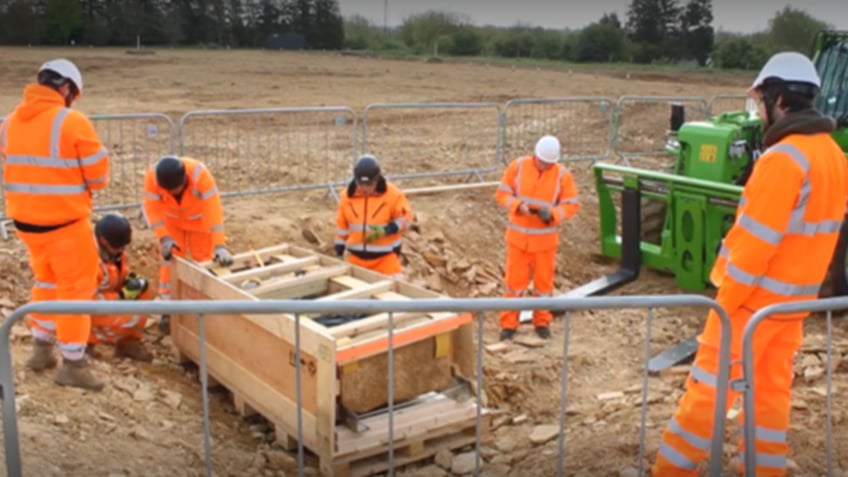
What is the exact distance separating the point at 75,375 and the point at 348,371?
2106 millimetres

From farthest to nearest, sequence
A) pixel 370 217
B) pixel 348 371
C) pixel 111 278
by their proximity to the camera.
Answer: pixel 370 217
pixel 111 278
pixel 348 371

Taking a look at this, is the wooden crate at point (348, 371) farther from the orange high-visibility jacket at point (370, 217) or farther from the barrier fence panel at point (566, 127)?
the barrier fence panel at point (566, 127)

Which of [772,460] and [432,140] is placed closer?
[772,460]

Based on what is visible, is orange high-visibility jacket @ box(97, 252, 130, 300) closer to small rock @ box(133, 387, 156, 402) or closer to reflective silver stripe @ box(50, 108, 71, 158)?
small rock @ box(133, 387, 156, 402)

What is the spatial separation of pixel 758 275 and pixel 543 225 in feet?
12.5

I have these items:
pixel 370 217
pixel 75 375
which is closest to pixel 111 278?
pixel 75 375

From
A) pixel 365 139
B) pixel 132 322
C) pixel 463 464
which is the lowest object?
pixel 463 464

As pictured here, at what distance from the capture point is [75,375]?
19.7ft

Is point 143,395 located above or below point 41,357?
below

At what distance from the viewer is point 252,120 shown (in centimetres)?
1822

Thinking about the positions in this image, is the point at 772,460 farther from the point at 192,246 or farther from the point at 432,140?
the point at 432,140

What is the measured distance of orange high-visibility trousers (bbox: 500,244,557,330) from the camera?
26.8 feet

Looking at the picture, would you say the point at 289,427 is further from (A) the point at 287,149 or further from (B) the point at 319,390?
→ (A) the point at 287,149

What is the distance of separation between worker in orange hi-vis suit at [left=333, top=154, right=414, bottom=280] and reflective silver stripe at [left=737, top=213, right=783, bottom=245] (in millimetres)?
3598
